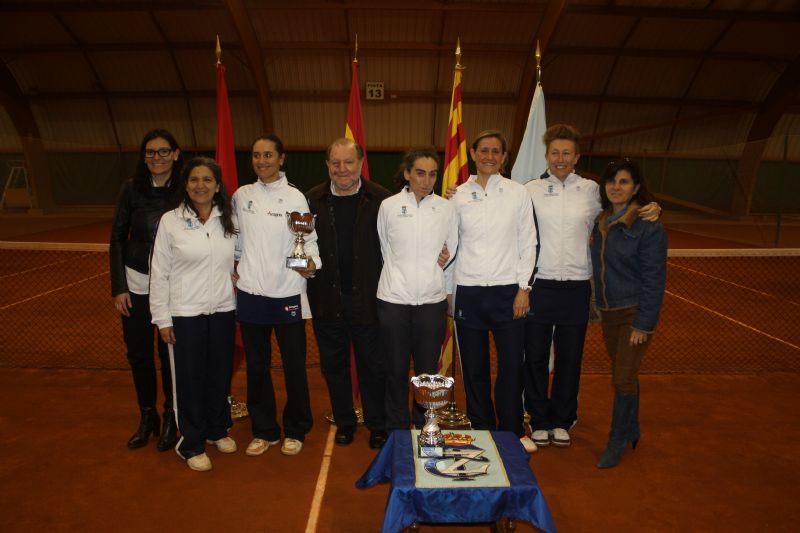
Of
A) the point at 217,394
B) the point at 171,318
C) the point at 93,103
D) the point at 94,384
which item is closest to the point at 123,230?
the point at 171,318

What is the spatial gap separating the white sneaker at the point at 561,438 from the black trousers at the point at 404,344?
1.16m

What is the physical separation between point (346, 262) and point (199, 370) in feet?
4.43

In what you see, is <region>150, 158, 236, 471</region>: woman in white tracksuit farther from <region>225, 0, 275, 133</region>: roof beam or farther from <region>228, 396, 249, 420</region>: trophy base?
<region>225, 0, 275, 133</region>: roof beam

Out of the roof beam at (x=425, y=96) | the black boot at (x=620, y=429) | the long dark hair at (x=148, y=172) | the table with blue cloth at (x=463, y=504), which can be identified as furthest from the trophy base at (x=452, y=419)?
the roof beam at (x=425, y=96)

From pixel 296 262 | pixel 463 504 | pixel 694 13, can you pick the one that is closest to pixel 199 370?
pixel 296 262

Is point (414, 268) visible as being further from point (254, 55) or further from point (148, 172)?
point (254, 55)

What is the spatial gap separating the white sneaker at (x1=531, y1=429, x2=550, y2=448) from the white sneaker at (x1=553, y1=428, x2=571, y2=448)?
64 millimetres

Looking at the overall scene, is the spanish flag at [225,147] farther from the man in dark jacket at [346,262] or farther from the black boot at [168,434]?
the man in dark jacket at [346,262]

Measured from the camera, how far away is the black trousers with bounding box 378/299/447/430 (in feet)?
13.3

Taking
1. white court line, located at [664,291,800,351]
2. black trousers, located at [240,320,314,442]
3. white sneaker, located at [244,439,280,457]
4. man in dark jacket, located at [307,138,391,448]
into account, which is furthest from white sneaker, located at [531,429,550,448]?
white court line, located at [664,291,800,351]

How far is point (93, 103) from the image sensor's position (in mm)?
22328

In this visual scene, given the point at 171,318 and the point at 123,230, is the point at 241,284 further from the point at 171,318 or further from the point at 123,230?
the point at 123,230

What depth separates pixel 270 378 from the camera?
4.31 metres

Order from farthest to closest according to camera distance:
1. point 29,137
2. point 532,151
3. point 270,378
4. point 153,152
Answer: point 29,137, point 532,151, point 270,378, point 153,152
